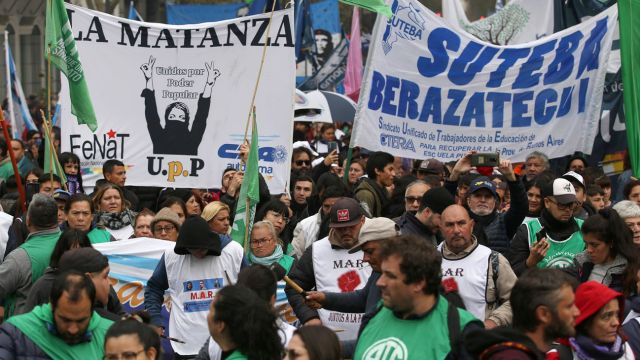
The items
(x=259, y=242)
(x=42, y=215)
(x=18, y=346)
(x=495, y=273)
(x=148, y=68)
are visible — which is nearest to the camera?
(x=18, y=346)

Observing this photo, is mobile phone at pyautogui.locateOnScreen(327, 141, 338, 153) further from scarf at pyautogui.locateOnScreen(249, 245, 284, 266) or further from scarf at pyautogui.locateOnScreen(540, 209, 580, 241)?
scarf at pyautogui.locateOnScreen(540, 209, 580, 241)

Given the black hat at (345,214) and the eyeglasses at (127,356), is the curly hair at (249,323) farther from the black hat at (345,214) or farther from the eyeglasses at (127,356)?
the black hat at (345,214)

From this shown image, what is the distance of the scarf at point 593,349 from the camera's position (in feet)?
18.8

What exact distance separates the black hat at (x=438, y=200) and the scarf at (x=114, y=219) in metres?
2.96

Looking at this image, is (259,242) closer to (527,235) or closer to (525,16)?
(527,235)

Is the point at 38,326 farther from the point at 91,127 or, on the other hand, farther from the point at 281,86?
the point at 281,86

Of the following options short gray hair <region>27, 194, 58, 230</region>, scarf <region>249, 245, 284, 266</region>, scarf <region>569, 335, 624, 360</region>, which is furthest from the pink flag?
scarf <region>569, 335, 624, 360</region>

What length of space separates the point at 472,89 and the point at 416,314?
7.11 meters

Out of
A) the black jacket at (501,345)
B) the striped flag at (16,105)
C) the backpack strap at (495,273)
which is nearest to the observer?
the black jacket at (501,345)

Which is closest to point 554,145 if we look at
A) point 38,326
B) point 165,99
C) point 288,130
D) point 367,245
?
point 288,130

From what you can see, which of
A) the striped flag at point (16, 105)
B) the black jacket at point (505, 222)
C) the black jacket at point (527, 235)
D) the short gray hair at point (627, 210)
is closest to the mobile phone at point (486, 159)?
the black jacket at point (505, 222)

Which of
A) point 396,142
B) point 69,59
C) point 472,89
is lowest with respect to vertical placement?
point 396,142

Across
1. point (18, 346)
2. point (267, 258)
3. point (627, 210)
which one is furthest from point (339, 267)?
point (18, 346)

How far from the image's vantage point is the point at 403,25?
39.3 ft
